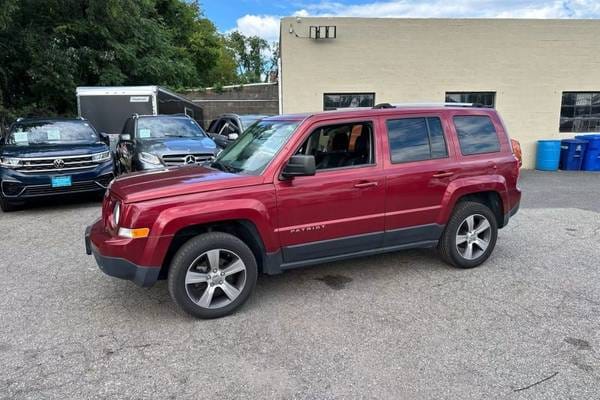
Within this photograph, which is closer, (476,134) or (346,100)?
(476,134)

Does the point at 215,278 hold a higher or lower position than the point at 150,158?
lower

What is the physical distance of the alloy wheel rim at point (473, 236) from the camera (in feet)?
15.6

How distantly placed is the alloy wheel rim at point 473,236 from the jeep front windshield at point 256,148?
2229 mm

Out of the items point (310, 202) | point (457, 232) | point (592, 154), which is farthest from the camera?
point (592, 154)

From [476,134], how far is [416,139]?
33.5 inches

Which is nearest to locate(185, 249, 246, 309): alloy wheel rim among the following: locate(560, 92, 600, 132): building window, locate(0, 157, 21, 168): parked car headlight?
locate(0, 157, 21, 168): parked car headlight

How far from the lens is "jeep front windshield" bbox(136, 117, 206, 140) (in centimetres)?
929

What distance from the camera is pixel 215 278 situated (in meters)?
3.67

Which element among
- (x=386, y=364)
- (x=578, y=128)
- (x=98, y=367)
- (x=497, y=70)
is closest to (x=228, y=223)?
(x=98, y=367)

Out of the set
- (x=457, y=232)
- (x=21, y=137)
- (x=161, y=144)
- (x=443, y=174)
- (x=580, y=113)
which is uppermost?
(x=580, y=113)

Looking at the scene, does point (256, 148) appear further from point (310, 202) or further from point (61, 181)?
point (61, 181)

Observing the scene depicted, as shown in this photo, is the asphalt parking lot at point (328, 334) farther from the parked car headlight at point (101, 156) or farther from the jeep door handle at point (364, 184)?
the parked car headlight at point (101, 156)

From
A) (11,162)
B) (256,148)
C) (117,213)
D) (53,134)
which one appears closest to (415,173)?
(256,148)

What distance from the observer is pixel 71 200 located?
9.02m
